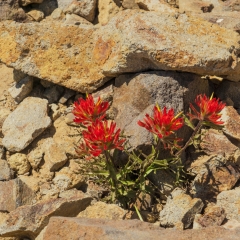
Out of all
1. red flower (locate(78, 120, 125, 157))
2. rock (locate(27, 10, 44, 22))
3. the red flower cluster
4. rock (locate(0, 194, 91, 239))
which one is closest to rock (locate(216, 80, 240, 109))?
the red flower cluster

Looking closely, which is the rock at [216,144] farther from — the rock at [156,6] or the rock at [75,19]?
the rock at [75,19]

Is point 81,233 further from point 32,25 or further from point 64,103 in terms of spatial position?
point 32,25

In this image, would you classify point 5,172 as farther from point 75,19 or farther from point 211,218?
point 75,19

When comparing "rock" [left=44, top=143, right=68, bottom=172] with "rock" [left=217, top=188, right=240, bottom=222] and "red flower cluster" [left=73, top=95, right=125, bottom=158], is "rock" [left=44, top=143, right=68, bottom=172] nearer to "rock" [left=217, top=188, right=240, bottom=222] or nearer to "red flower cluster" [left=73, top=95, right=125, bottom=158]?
"red flower cluster" [left=73, top=95, right=125, bottom=158]

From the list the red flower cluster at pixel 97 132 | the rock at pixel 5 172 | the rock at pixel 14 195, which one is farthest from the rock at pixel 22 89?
the red flower cluster at pixel 97 132

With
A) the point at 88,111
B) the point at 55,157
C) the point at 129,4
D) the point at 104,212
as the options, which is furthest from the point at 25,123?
the point at 129,4

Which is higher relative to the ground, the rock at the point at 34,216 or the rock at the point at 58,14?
the rock at the point at 58,14

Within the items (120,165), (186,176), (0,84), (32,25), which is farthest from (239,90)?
(0,84)
